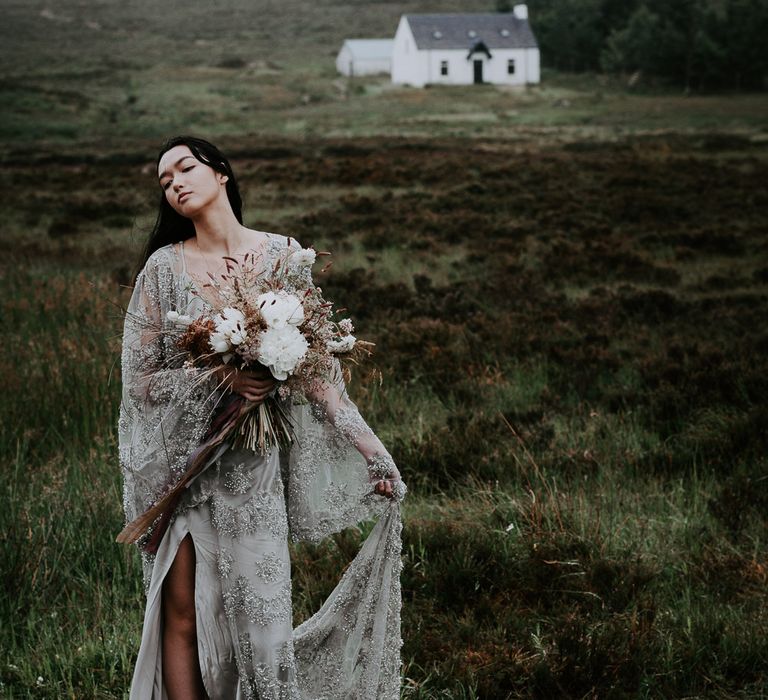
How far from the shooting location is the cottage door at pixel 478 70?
2785 inches

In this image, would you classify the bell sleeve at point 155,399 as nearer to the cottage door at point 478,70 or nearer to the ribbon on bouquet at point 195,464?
the ribbon on bouquet at point 195,464

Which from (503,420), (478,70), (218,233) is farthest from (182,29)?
(218,233)

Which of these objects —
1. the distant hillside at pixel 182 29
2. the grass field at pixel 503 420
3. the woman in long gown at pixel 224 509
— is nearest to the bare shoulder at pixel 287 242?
the woman in long gown at pixel 224 509

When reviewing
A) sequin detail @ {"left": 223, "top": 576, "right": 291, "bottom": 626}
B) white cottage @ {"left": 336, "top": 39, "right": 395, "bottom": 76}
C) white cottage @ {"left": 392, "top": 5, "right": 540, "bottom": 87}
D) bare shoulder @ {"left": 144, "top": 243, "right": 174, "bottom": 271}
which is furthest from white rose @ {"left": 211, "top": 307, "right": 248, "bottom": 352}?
white cottage @ {"left": 336, "top": 39, "right": 395, "bottom": 76}

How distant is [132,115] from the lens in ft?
153

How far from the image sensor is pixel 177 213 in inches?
128

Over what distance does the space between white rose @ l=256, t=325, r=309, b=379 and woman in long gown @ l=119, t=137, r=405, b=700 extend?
0.15 metres

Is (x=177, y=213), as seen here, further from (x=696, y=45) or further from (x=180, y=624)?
(x=696, y=45)

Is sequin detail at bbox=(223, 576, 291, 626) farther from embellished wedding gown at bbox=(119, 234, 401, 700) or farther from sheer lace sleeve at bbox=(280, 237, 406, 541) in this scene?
sheer lace sleeve at bbox=(280, 237, 406, 541)

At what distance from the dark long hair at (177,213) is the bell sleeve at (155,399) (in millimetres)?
135

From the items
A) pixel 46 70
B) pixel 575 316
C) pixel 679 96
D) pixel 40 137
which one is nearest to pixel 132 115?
pixel 40 137

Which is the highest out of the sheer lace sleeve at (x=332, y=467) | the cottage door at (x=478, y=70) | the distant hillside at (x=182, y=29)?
the distant hillside at (x=182, y=29)

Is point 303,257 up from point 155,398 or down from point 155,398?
up

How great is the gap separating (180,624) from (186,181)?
4.78ft
